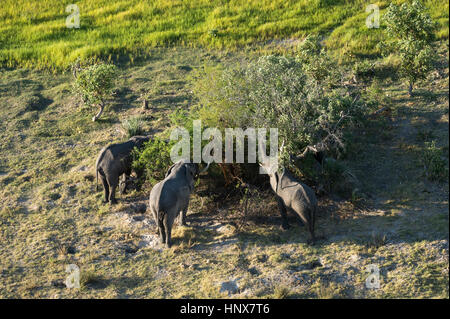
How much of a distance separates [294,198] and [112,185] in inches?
194

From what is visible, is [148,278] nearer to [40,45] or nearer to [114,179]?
[114,179]

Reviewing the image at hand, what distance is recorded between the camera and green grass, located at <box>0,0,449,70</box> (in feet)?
78.8

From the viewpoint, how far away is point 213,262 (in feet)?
36.8

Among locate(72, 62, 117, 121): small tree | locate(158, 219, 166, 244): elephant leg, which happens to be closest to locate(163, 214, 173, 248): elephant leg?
locate(158, 219, 166, 244): elephant leg

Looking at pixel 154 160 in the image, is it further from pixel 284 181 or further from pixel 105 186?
pixel 284 181

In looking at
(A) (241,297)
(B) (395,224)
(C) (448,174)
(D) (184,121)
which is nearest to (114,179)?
(D) (184,121)

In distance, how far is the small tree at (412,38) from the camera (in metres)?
16.9

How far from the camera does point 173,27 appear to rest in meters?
26.7

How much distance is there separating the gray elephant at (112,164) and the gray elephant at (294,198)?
3.97m

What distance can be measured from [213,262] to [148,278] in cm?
138

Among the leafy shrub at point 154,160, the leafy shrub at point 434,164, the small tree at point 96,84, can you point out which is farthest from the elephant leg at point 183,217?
the small tree at point 96,84

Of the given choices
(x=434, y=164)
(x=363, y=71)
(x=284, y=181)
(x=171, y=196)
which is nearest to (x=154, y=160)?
(x=171, y=196)

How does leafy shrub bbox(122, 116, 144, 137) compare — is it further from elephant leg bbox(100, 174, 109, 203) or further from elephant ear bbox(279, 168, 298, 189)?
elephant ear bbox(279, 168, 298, 189)

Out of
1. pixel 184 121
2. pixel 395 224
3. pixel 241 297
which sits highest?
pixel 184 121
